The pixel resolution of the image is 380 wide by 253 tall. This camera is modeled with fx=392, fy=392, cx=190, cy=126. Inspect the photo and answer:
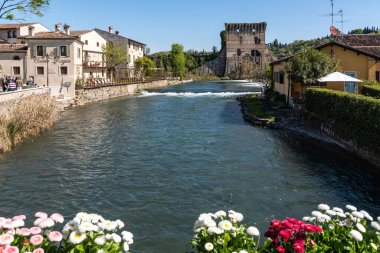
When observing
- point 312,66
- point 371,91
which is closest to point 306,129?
point 371,91

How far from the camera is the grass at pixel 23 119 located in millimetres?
22438

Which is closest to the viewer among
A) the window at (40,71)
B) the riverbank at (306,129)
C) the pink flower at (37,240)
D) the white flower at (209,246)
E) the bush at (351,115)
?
the pink flower at (37,240)

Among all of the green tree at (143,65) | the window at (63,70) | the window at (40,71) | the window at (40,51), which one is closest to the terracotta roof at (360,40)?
the window at (63,70)

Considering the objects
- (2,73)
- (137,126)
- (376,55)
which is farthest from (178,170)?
(2,73)

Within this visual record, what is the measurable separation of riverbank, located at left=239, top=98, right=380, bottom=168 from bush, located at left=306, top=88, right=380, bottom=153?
1.43 feet

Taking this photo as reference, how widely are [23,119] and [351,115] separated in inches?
774

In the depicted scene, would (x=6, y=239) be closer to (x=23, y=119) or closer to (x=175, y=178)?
(x=175, y=178)

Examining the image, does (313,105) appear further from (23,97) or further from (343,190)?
(23,97)

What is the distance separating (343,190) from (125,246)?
1168 centimetres

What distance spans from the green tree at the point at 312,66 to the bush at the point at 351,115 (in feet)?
13.1

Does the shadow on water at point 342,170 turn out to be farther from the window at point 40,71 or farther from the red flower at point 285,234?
the window at point 40,71

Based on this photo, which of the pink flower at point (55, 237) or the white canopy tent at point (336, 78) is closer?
the pink flower at point (55, 237)

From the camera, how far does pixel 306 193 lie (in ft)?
49.5

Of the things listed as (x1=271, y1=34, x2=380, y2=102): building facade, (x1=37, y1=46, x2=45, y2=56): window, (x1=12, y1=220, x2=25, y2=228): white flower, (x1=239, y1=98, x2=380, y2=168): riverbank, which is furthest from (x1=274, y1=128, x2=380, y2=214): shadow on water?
(x1=37, y1=46, x2=45, y2=56): window
